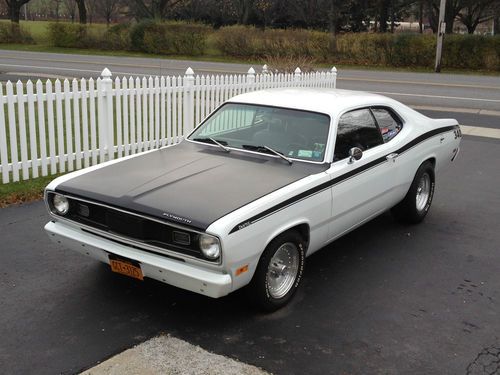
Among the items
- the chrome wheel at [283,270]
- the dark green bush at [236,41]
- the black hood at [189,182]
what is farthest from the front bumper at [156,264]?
the dark green bush at [236,41]

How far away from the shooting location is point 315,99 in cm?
556

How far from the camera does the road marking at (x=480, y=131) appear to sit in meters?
12.5

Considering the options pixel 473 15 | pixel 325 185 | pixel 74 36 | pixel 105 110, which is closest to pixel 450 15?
pixel 473 15

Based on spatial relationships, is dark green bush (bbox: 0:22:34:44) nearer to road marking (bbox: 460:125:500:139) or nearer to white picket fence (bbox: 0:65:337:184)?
white picket fence (bbox: 0:65:337:184)

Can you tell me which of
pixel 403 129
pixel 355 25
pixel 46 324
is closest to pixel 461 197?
pixel 403 129

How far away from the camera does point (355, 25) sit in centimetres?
4972

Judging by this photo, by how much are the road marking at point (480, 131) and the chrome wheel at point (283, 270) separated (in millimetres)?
9335

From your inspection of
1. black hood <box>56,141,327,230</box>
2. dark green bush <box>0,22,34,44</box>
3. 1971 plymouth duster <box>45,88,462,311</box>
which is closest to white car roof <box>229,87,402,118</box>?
1971 plymouth duster <box>45,88,462,311</box>

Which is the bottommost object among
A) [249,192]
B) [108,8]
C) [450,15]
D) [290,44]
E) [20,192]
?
[20,192]

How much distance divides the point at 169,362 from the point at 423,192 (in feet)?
13.4

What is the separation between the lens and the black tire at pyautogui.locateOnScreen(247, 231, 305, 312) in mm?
4133

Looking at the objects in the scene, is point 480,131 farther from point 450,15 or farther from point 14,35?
point 450,15

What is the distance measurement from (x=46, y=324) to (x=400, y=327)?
8.48 feet

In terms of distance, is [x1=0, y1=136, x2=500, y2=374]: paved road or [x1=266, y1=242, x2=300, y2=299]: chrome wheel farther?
[x1=266, y1=242, x2=300, y2=299]: chrome wheel
